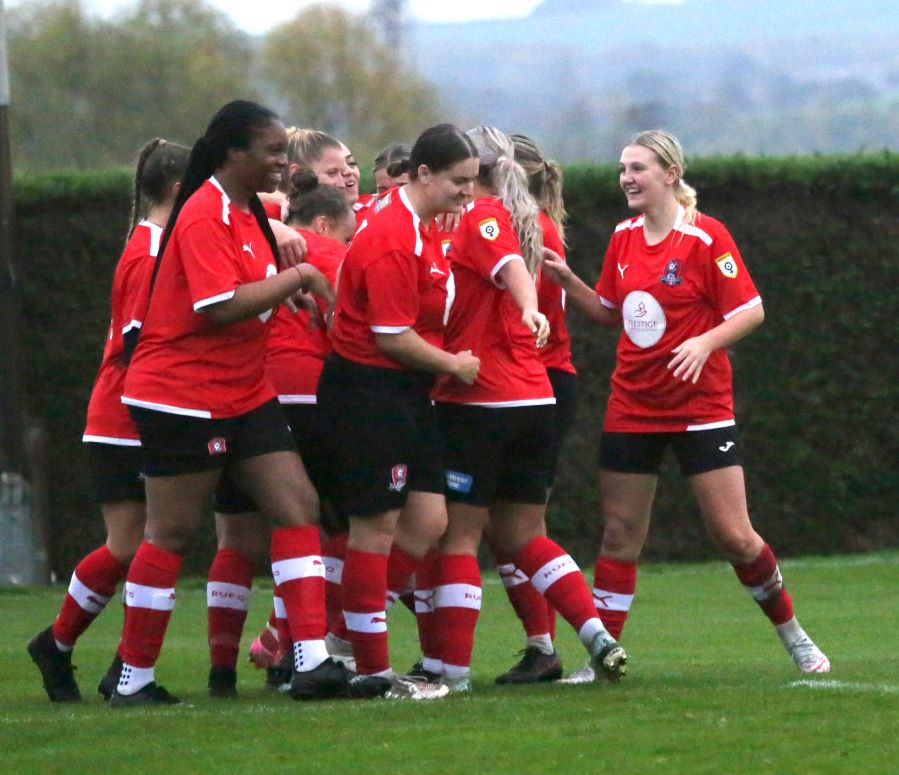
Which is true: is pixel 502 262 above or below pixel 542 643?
above

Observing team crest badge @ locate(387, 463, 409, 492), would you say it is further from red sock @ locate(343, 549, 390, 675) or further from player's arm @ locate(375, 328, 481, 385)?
player's arm @ locate(375, 328, 481, 385)

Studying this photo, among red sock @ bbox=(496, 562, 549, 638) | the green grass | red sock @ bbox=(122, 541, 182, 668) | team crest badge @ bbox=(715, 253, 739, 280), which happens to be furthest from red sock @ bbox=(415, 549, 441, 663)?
team crest badge @ bbox=(715, 253, 739, 280)

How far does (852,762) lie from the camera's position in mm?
4949

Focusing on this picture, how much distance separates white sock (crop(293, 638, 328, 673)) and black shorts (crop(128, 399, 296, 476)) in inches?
25.4

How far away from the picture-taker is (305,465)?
6805mm

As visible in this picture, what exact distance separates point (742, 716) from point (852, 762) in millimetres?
708

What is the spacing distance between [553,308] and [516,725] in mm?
2228

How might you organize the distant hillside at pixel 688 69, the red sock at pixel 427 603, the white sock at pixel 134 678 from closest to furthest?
the white sock at pixel 134 678 → the red sock at pixel 427 603 → the distant hillside at pixel 688 69

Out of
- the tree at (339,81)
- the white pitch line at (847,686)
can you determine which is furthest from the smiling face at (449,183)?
the tree at (339,81)

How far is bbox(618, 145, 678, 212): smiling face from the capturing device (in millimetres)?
7082

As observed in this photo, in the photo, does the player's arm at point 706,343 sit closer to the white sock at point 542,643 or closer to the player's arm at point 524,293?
the player's arm at point 524,293

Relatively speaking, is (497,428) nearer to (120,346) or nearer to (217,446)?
(217,446)

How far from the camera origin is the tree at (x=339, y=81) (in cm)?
4525

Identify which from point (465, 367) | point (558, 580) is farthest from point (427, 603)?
point (465, 367)
